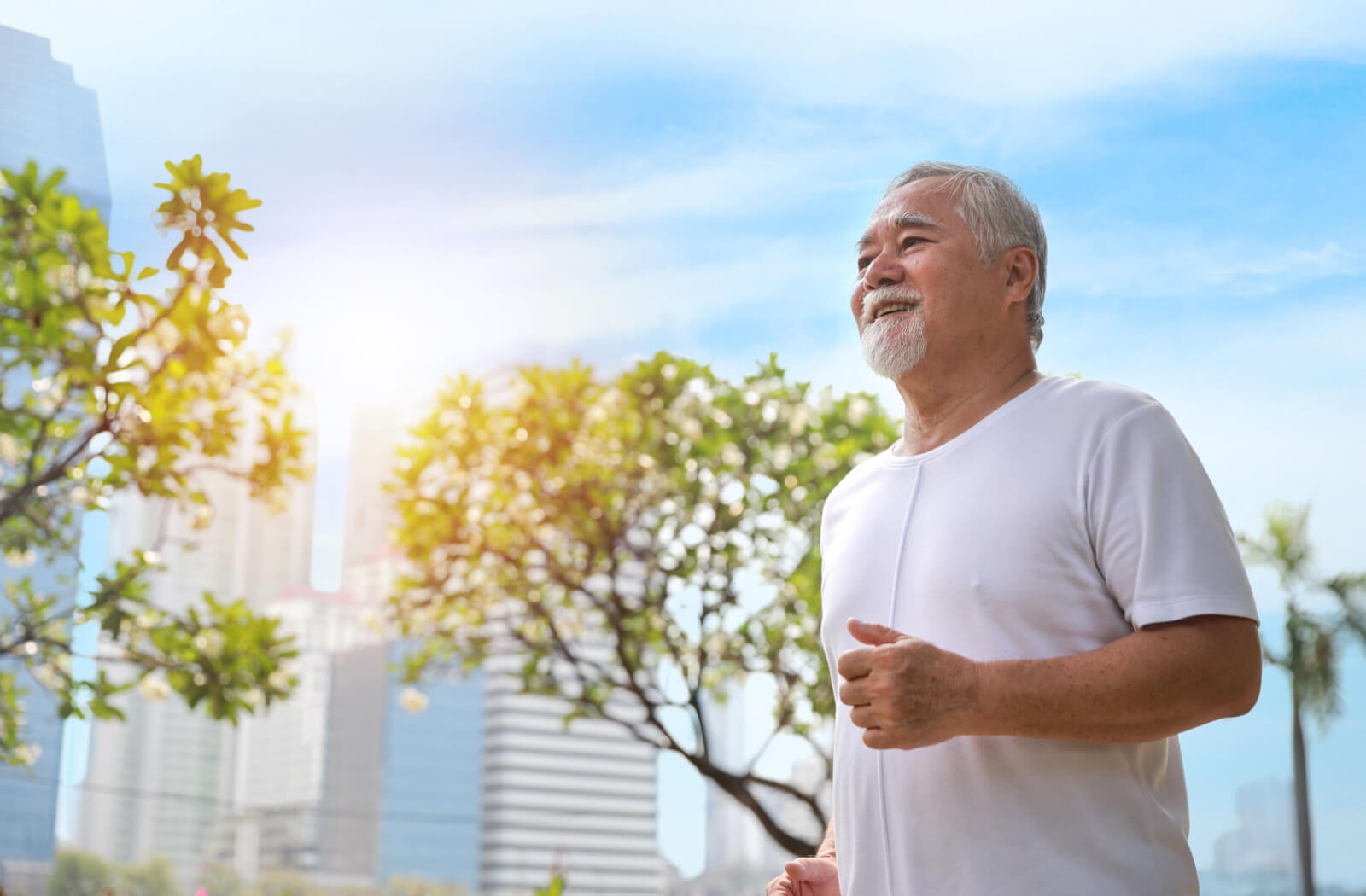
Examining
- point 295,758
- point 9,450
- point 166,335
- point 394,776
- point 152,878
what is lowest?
point 152,878

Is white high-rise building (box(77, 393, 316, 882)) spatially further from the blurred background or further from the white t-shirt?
the white t-shirt

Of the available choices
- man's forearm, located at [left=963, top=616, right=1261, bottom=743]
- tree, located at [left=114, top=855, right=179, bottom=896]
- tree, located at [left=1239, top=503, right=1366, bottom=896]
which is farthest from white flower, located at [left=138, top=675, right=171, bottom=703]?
tree, located at [left=114, top=855, right=179, bottom=896]

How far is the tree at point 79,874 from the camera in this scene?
28495mm

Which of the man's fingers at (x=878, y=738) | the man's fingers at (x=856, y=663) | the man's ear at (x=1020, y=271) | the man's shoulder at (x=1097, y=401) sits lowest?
the man's fingers at (x=878, y=738)

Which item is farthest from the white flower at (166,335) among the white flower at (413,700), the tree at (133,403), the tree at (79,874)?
the tree at (79,874)

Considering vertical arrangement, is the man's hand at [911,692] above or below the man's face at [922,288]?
below

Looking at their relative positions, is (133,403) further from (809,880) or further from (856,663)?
(856,663)

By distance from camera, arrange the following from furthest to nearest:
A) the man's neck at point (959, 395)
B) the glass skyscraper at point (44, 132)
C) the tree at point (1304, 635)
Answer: the tree at point (1304, 635) < the glass skyscraper at point (44, 132) < the man's neck at point (959, 395)

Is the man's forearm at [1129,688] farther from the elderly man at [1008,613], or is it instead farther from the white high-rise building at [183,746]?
the white high-rise building at [183,746]

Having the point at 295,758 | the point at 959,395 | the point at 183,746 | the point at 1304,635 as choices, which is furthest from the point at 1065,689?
the point at 183,746

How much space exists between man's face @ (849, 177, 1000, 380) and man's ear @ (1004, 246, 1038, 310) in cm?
3

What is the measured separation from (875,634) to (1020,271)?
0.50 meters

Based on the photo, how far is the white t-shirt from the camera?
97 centimetres

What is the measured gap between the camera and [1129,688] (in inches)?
36.5
